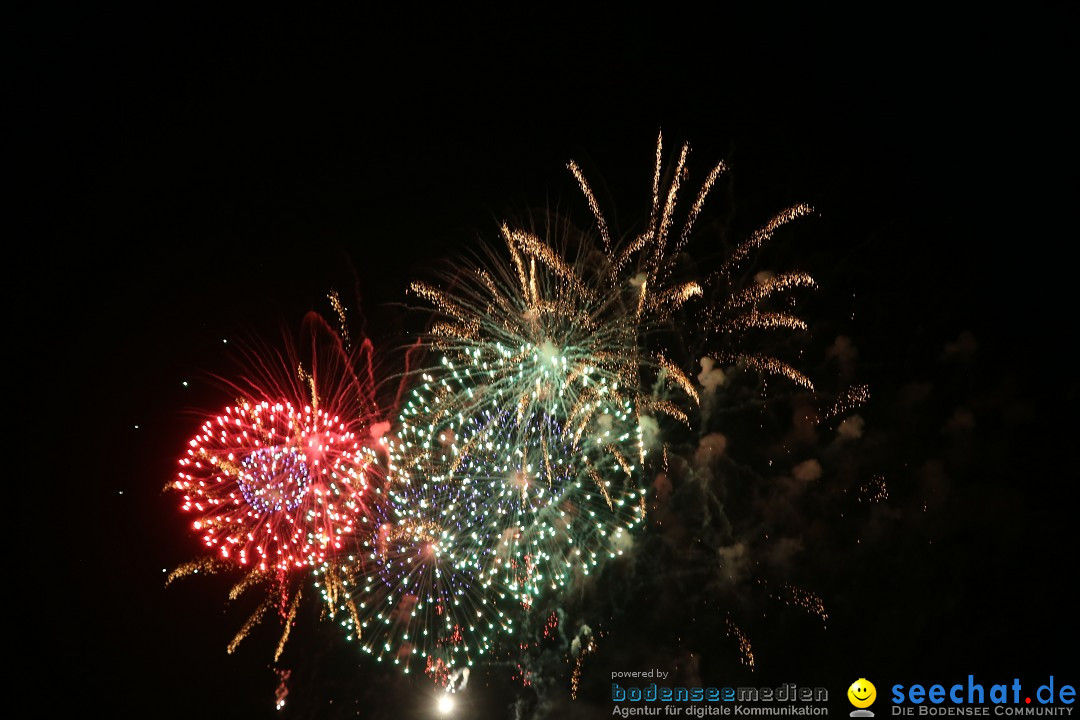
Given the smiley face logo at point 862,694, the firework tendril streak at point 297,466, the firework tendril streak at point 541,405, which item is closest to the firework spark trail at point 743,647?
the smiley face logo at point 862,694

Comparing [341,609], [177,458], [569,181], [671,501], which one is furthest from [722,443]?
[177,458]

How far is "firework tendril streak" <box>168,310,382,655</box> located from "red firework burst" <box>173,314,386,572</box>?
0.02 metres

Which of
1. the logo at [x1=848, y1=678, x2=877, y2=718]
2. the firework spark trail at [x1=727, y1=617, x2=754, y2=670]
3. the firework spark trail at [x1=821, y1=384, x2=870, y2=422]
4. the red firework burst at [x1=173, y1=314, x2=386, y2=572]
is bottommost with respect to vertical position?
the logo at [x1=848, y1=678, x2=877, y2=718]

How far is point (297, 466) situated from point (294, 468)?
63 mm

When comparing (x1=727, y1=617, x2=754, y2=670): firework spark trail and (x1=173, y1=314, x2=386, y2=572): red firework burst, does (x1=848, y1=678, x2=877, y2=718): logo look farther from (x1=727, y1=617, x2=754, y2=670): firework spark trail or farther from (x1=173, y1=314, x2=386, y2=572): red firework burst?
(x1=173, y1=314, x2=386, y2=572): red firework burst

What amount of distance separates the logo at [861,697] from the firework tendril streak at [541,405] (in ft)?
15.0

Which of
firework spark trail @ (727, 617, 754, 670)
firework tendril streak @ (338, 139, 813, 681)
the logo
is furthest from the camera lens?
firework spark trail @ (727, 617, 754, 670)

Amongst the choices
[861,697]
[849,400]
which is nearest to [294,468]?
[849,400]

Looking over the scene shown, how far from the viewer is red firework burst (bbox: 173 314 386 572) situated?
11.8 metres

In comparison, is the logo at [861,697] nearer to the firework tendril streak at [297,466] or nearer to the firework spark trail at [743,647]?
the firework spark trail at [743,647]

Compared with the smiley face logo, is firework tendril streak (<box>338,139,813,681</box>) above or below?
above

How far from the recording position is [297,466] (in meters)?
11.8

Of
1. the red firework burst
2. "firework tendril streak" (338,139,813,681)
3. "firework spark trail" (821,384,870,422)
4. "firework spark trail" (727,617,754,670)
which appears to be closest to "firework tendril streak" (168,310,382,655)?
the red firework burst

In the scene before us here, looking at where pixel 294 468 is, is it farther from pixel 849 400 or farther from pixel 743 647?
pixel 849 400
